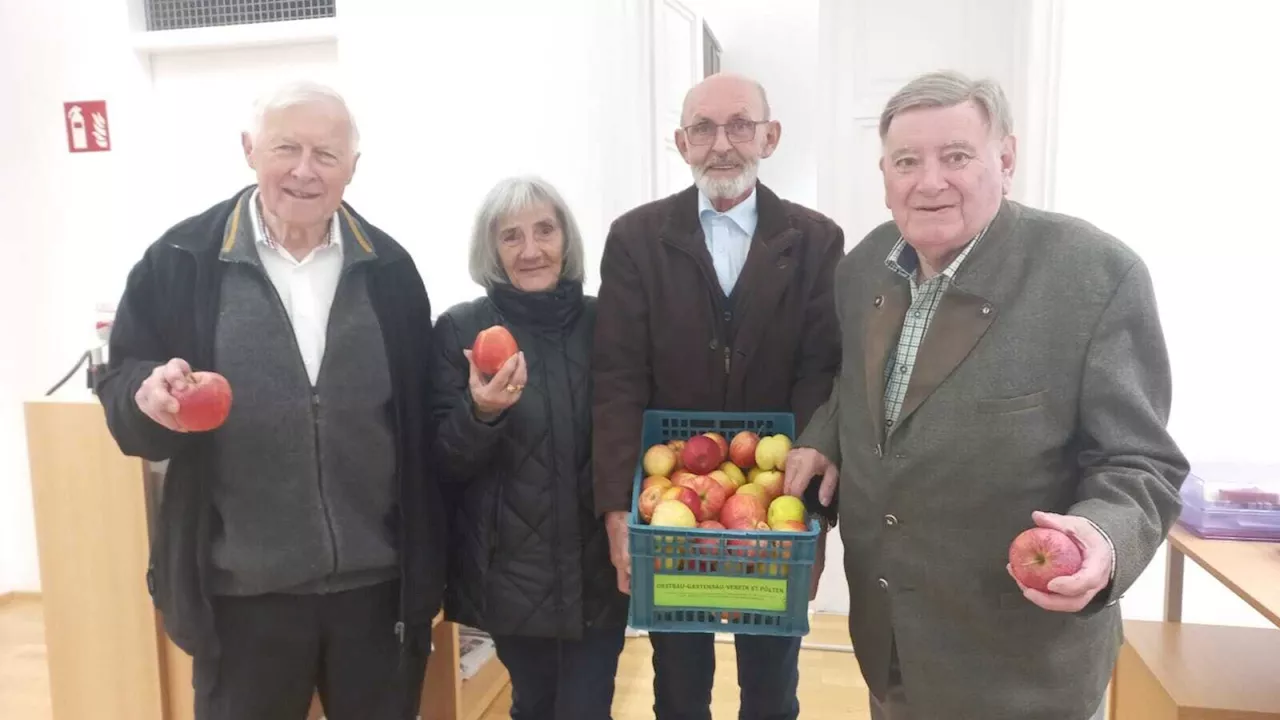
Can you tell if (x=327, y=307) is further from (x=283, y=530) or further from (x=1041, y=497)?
(x=1041, y=497)

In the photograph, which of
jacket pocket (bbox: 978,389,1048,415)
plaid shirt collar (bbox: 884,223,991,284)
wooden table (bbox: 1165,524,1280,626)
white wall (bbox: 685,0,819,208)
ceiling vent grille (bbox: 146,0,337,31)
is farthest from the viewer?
white wall (bbox: 685,0,819,208)

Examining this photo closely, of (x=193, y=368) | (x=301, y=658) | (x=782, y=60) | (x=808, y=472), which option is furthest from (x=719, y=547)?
(x=782, y=60)

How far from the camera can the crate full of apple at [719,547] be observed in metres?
1.33

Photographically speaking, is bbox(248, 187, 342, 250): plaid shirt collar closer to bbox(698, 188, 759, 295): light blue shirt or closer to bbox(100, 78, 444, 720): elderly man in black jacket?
bbox(100, 78, 444, 720): elderly man in black jacket

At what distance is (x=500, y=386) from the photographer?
4.76ft

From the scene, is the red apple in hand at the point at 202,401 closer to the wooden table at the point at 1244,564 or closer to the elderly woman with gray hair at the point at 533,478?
the elderly woman with gray hair at the point at 533,478

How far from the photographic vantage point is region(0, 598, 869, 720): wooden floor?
8.53 ft

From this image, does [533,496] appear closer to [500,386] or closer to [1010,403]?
[500,386]

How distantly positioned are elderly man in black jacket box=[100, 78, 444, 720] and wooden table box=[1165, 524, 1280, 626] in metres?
1.50

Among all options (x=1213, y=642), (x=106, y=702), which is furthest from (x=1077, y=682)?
(x=106, y=702)

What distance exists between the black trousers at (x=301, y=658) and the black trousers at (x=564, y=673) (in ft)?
0.81

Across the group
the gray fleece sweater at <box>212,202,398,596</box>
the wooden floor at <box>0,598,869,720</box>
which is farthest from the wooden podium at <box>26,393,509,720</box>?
the wooden floor at <box>0,598,869,720</box>

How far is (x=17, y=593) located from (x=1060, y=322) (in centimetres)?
419

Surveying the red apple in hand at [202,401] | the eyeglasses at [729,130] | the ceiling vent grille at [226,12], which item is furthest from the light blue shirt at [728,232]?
the ceiling vent grille at [226,12]
